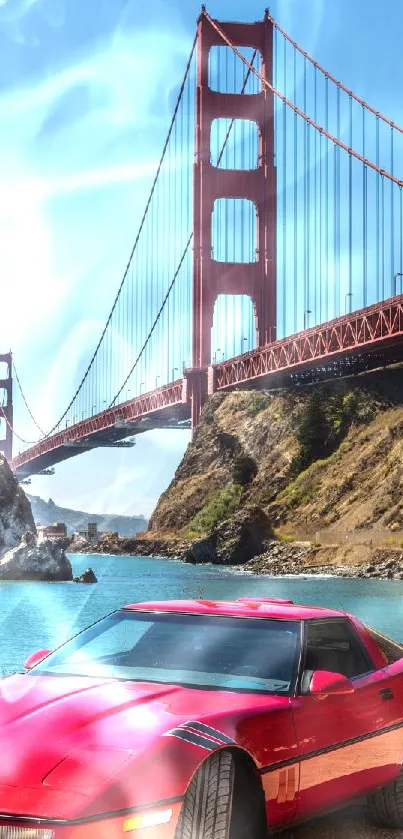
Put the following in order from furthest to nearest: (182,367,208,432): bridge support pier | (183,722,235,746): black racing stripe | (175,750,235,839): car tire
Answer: (182,367,208,432): bridge support pier, (183,722,235,746): black racing stripe, (175,750,235,839): car tire

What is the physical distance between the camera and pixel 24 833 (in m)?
4.04

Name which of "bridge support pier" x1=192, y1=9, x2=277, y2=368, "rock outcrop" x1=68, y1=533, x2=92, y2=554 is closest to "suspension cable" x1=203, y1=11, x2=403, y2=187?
"bridge support pier" x1=192, y1=9, x2=277, y2=368

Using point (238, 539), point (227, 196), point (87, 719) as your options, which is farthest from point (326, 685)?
point (227, 196)

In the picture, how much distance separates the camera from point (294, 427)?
97.5 m

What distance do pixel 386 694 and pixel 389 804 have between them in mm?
565

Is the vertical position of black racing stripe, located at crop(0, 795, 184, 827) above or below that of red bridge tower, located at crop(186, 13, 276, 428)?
below

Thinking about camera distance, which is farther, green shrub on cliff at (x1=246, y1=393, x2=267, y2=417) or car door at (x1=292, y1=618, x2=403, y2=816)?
green shrub on cliff at (x1=246, y1=393, x2=267, y2=417)

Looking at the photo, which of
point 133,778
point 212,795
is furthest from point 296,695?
point 133,778

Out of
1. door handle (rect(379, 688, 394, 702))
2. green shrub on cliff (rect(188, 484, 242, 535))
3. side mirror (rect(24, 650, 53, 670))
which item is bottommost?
green shrub on cliff (rect(188, 484, 242, 535))

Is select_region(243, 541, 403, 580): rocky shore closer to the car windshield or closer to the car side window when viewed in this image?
the car side window

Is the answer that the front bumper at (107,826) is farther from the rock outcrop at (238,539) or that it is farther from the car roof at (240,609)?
the rock outcrop at (238,539)

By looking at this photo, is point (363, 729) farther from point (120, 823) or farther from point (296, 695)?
point (120, 823)

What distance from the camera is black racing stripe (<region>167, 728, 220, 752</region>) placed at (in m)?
4.52

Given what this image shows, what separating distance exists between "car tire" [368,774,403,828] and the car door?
0.08m
